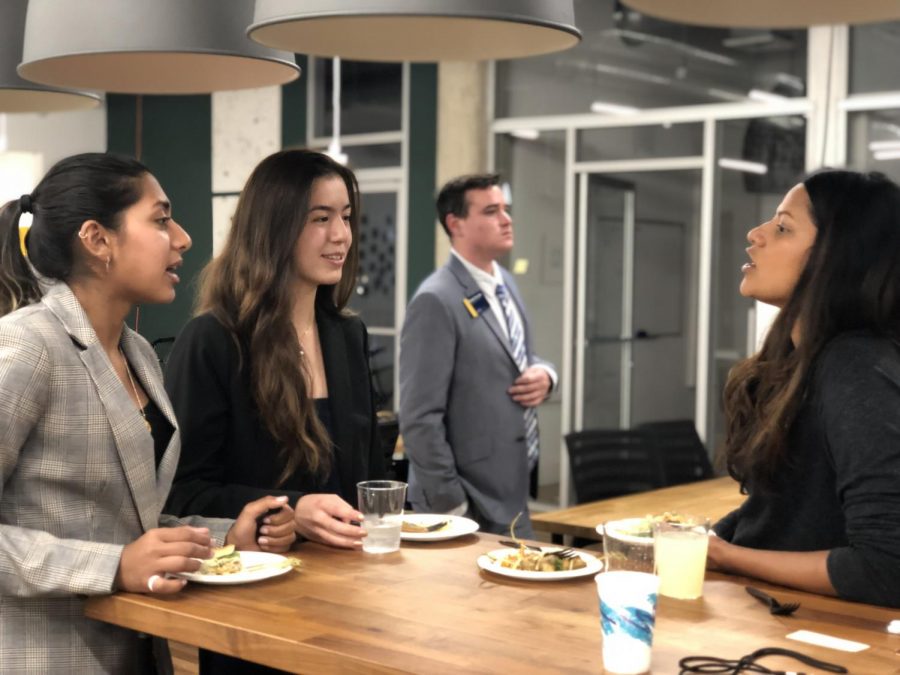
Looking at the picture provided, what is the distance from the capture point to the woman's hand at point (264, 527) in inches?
89.3

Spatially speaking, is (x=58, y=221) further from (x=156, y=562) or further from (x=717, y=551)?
(x=717, y=551)

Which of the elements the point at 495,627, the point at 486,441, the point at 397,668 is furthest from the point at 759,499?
the point at 486,441

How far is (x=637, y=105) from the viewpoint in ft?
24.6

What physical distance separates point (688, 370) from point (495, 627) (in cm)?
571

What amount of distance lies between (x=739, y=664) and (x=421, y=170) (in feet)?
23.2

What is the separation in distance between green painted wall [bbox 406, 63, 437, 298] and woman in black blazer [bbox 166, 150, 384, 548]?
5.67 meters

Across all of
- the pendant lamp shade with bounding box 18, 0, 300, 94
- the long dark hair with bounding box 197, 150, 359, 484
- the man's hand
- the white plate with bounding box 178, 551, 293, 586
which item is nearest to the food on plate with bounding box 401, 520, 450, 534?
the long dark hair with bounding box 197, 150, 359, 484

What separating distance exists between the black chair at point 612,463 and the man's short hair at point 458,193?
941mm

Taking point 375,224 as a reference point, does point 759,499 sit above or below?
below

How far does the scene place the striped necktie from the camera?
4.33 m

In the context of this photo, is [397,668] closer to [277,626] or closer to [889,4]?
[277,626]

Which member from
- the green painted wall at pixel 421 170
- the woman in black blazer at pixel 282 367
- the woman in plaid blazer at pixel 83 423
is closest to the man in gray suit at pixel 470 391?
the woman in black blazer at pixel 282 367

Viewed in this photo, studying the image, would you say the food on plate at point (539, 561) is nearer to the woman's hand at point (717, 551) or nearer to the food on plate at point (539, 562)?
the food on plate at point (539, 562)

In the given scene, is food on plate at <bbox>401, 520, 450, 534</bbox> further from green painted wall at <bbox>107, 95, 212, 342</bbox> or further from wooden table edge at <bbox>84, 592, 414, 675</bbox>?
green painted wall at <bbox>107, 95, 212, 342</bbox>
